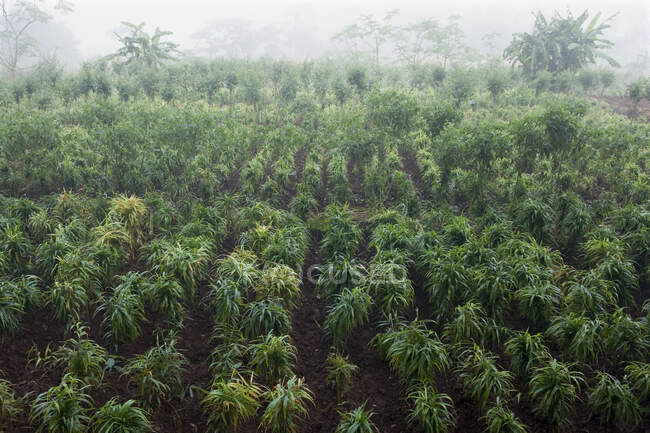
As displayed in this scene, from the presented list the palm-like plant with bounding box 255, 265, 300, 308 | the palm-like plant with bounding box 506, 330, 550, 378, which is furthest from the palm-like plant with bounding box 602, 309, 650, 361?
the palm-like plant with bounding box 255, 265, 300, 308

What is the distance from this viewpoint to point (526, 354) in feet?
14.5

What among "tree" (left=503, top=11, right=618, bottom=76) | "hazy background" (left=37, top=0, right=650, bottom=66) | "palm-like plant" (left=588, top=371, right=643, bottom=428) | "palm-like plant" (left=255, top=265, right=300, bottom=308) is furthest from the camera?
"hazy background" (left=37, top=0, right=650, bottom=66)

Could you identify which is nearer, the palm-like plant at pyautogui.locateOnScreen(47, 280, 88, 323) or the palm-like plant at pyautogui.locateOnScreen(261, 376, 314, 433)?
the palm-like plant at pyautogui.locateOnScreen(261, 376, 314, 433)

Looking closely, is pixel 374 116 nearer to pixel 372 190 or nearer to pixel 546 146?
pixel 372 190

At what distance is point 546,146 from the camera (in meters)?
8.23

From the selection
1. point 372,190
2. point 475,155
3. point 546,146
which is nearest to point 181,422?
point 372,190

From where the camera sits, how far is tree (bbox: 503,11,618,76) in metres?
21.0

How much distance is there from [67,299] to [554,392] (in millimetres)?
5535

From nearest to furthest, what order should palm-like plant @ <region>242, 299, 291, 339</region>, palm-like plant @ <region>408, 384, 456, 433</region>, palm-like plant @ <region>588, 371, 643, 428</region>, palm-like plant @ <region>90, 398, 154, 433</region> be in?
palm-like plant @ <region>90, 398, 154, 433</region>
palm-like plant @ <region>408, 384, 456, 433</region>
palm-like plant @ <region>588, 371, 643, 428</region>
palm-like plant @ <region>242, 299, 291, 339</region>

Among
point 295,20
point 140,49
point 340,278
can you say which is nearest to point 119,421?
point 340,278

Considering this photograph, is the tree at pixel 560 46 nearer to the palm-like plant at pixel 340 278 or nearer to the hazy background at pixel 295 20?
the palm-like plant at pixel 340 278

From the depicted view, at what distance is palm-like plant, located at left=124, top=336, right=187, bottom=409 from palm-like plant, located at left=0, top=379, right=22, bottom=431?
97 cm

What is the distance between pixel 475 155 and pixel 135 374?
706 cm

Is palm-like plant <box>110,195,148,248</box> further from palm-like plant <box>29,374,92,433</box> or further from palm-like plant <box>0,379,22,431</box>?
palm-like plant <box>29,374,92,433</box>
